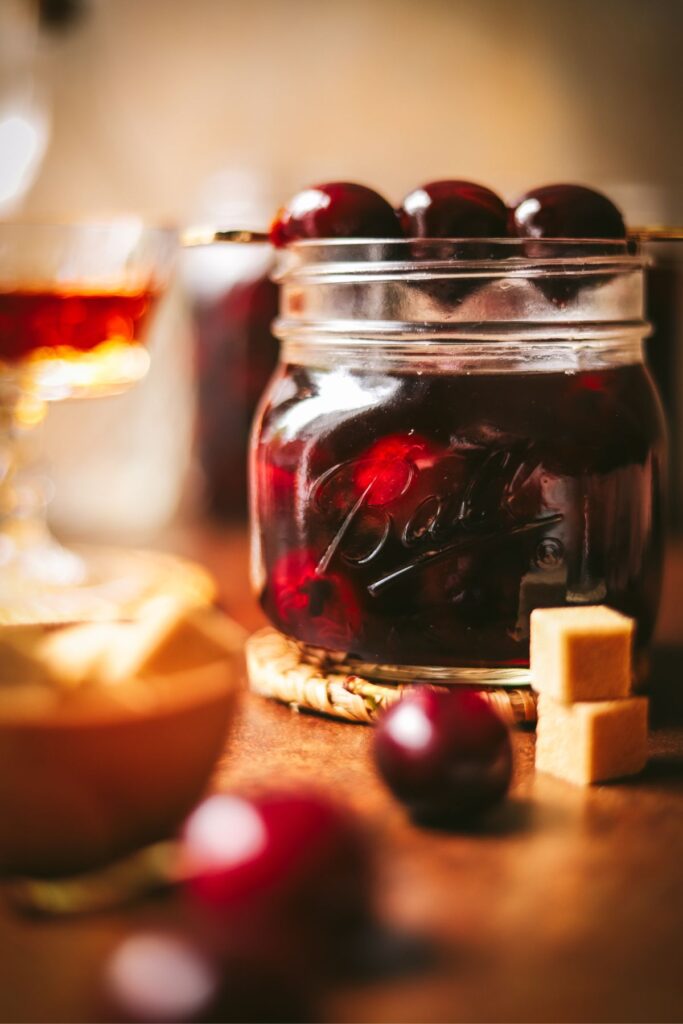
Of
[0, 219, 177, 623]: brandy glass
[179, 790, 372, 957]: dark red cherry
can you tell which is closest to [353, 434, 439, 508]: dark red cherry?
[179, 790, 372, 957]: dark red cherry

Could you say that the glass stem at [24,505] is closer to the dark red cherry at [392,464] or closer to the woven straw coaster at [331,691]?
the woven straw coaster at [331,691]

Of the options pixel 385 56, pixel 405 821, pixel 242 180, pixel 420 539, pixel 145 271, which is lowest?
pixel 405 821

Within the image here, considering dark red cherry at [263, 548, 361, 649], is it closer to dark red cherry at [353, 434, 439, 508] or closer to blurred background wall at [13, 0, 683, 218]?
dark red cherry at [353, 434, 439, 508]

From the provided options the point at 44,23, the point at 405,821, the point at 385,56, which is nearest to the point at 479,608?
the point at 405,821

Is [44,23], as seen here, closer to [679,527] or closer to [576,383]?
[679,527]

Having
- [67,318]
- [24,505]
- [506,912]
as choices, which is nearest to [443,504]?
[506,912]

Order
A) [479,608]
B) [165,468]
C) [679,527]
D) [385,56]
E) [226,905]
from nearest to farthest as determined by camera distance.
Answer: [226,905]
[479,608]
[679,527]
[385,56]
[165,468]
